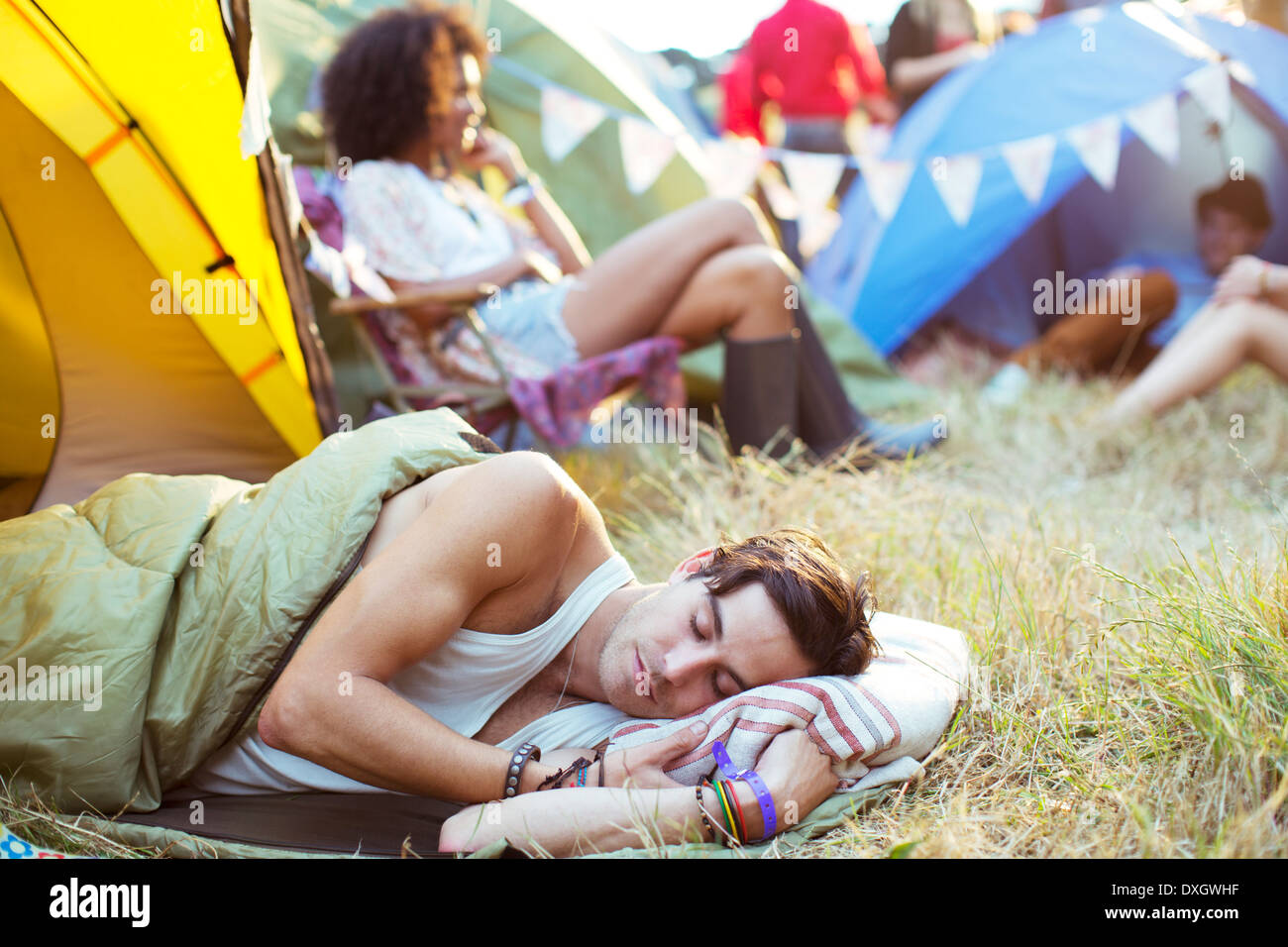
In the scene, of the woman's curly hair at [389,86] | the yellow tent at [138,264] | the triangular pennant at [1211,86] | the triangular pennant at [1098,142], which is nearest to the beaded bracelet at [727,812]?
the yellow tent at [138,264]

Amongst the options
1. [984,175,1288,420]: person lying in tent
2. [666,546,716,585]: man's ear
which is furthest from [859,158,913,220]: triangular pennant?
[666,546,716,585]: man's ear

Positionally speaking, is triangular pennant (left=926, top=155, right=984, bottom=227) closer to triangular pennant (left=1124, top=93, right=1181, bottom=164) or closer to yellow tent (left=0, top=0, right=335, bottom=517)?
triangular pennant (left=1124, top=93, right=1181, bottom=164)

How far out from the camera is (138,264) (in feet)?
7.02

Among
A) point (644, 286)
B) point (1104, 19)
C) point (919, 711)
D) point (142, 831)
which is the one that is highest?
point (1104, 19)

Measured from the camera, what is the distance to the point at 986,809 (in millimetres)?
1370

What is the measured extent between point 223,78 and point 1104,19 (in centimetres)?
360

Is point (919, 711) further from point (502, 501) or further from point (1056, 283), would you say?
point (1056, 283)

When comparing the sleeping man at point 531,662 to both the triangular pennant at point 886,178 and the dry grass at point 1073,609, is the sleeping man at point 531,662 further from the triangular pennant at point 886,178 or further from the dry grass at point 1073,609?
the triangular pennant at point 886,178

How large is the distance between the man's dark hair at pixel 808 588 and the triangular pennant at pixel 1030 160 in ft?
8.63

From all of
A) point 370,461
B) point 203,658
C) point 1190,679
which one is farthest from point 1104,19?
point 203,658

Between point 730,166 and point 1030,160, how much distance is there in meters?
1.12

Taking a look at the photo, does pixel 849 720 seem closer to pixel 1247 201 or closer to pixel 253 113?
pixel 253 113

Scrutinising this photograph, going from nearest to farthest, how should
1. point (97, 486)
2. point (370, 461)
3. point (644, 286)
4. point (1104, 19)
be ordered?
point (370, 461) < point (97, 486) < point (644, 286) < point (1104, 19)
